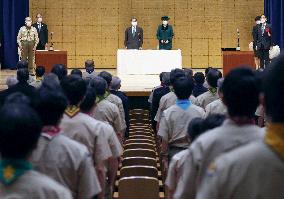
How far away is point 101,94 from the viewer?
6277 mm

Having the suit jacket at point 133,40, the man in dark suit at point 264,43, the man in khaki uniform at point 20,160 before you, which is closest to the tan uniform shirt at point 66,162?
the man in khaki uniform at point 20,160

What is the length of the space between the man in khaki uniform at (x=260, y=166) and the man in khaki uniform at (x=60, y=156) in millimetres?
1190

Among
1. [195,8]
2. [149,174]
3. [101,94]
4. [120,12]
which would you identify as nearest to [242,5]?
[195,8]

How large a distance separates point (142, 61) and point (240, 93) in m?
14.2

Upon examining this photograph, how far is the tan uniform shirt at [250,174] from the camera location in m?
1.99

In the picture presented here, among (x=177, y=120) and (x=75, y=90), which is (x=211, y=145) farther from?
(x=177, y=120)

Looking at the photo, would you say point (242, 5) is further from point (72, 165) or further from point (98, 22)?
point (72, 165)

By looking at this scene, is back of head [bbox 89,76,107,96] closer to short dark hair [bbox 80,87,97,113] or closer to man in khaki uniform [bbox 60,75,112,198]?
short dark hair [bbox 80,87,97,113]

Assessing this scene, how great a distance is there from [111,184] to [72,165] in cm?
202

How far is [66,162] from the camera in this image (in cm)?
309

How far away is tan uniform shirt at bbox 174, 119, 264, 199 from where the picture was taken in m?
2.62

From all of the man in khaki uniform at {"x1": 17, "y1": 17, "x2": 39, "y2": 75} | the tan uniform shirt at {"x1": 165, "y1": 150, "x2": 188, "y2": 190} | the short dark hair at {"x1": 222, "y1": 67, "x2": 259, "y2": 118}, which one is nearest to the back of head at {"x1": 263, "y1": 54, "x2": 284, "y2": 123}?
the short dark hair at {"x1": 222, "y1": 67, "x2": 259, "y2": 118}

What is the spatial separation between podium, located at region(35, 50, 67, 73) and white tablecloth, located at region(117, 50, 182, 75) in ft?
4.99

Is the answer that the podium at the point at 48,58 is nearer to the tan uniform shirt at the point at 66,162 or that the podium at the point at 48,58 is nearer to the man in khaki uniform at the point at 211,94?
the man in khaki uniform at the point at 211,94
